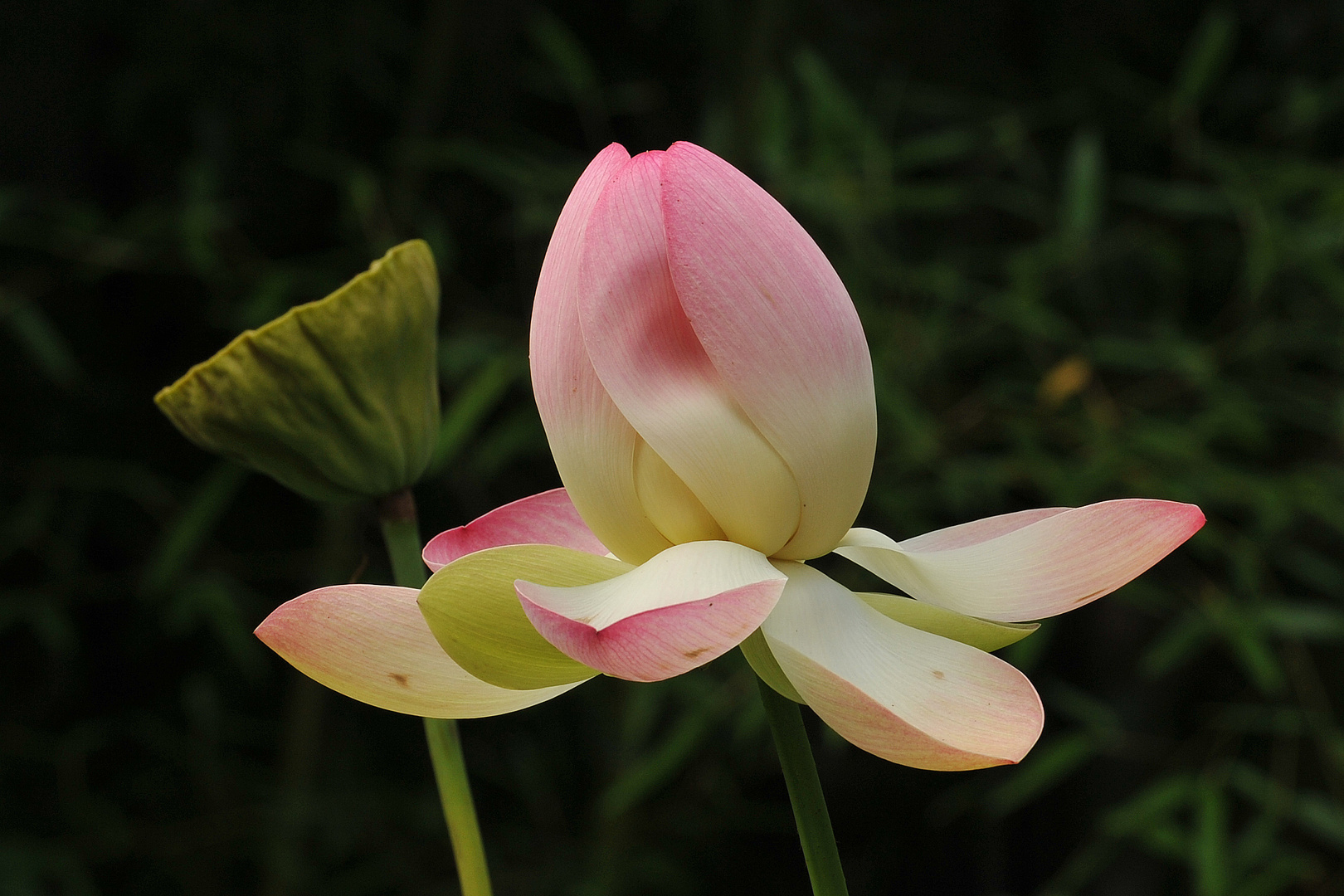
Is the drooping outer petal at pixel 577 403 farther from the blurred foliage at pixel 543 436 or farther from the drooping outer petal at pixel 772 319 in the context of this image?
the blurred foliage at pixel 543 436

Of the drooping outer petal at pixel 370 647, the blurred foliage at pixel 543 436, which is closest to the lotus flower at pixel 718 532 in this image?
the drooping outer petal at pixel 370 647

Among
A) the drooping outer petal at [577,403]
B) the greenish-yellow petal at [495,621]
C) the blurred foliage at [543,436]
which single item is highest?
the drooping outer petal at [577,403]

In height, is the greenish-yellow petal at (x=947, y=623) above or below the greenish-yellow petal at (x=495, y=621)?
below

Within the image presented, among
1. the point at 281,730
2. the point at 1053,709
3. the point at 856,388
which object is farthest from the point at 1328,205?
the point at 281,730

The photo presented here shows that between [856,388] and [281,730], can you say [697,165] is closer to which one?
[856,388]

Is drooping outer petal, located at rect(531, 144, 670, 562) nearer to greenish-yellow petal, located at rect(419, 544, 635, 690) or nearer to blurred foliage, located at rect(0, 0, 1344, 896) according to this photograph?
greenish-yellow petal, located at rect(419, 544, 635, 690)

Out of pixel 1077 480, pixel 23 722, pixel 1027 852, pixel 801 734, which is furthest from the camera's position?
pixel 1027 852

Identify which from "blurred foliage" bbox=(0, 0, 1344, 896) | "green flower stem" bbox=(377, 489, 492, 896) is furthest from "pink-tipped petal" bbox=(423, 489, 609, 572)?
"blurred foliage" bbox=(0, 0, 1344, 896)
